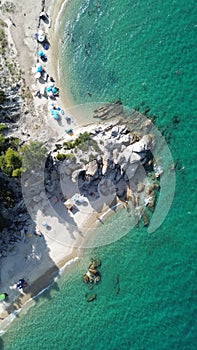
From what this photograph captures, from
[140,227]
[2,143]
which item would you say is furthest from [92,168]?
[2,143]

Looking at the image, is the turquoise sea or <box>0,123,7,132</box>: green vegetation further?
the turquoise sea

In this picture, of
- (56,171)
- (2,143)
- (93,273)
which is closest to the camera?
(2,143)

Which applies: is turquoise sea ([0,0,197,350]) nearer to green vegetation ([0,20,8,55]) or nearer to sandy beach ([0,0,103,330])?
sandy beach ([0,0,103,330])

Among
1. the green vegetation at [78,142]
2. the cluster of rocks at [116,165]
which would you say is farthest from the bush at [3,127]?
the green vegetation at [78,142]

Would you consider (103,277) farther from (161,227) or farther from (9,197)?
(9,197)

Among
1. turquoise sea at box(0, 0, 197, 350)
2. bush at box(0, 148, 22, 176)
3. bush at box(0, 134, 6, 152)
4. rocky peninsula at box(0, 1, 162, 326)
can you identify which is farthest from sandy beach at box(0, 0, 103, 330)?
bush at box(0, 148, 22, 176)

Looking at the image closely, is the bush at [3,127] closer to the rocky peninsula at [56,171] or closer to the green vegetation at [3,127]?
the green vegetation at [3,127]

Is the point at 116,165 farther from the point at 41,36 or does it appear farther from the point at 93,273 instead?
the point at 41,36
